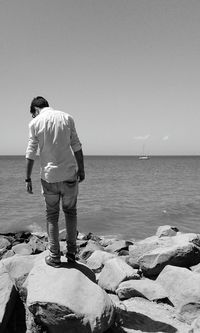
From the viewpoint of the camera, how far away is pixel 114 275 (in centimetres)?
612

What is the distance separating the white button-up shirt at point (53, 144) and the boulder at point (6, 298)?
57.1 inches

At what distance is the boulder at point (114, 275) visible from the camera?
5965 mm

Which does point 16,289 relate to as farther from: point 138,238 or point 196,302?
point 138,238

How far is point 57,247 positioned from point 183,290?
2.09m

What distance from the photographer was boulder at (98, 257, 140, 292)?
5.96 m

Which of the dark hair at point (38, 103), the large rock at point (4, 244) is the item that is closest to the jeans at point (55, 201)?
the dark hair at point (38, 103)

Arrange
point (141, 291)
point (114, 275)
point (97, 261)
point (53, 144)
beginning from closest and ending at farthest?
point (53, 144) → point (141, 291) → point (114, 275) → point (97, 261)

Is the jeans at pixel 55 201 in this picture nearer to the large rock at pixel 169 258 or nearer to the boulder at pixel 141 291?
the boulder at pixel 141 291

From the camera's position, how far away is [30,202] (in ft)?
77.6

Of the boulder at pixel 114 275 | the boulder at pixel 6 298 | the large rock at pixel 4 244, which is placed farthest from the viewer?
the large rock at pixel 4 244

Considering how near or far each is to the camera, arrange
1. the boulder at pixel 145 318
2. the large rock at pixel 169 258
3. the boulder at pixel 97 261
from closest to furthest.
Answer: the boulder at pixel 145 318
the large rock at pixel 169 258
the boulder at pixel 97 261

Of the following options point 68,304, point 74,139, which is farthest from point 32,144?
point 68,304

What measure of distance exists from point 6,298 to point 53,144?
6.79ft

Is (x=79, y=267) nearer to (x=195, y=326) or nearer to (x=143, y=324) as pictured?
(x=143, y=324)
